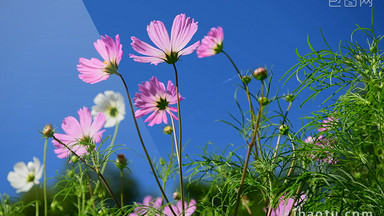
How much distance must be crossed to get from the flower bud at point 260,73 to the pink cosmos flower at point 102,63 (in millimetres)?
235

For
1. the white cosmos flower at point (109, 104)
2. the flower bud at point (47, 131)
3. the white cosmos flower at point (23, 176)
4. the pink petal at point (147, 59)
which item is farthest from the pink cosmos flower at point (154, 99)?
the white cosmos flower at point (23, 176)

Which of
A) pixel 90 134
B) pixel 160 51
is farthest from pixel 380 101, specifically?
pixel 90 134

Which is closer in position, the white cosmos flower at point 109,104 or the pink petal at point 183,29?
the pink petal at point 183,29

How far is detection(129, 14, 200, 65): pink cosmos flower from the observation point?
0.63 metres

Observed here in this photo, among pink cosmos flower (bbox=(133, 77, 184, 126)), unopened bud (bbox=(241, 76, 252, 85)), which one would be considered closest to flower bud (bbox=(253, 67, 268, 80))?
unopened bud (bbox=(241, 76, 252, 85))

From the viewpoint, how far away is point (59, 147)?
745 mm

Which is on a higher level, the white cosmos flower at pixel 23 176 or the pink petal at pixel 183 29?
the pink petal at pixel 183 29

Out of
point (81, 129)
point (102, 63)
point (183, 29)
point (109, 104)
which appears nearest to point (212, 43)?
point (183, 29)

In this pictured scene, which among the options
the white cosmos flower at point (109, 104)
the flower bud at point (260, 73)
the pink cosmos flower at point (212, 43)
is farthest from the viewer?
the white cosmos flower at point (109, 104)

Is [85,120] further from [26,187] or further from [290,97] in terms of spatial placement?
[26,187]

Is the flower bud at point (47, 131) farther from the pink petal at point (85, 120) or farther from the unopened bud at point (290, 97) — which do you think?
the unopened bud at point (290, 97)

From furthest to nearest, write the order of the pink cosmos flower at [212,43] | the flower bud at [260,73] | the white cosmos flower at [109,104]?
A: the white cosmos flower at [109,104] → the pink cosmos flower at [212,43] → the flower bud at [260,73]

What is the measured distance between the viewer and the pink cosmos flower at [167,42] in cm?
63

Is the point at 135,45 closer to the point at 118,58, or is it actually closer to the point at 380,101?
the point at 118,58
